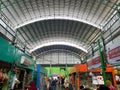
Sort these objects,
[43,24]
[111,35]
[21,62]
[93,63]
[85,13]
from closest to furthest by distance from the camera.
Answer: [93,63], [21,62], [111,35], [85,13], [43,24]

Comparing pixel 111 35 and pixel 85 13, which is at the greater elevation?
pixel 85 13

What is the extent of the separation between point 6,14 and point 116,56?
13.6 metres

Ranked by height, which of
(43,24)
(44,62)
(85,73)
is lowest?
(85,73)

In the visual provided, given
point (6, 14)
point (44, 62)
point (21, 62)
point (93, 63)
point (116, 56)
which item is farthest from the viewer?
point (44, 62)

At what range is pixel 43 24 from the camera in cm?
1981

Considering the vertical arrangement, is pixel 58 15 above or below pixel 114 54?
above

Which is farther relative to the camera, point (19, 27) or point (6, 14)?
point (19, 27)

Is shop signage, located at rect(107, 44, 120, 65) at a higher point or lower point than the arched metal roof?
lower

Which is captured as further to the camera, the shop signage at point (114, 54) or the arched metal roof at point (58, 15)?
the arched metal roof at point (58, 15)

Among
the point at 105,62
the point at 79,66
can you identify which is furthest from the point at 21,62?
the point at 79,66

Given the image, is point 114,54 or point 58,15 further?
point 58,15

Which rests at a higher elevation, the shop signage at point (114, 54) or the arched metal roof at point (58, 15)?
the arched metal roof at point (58, 15)

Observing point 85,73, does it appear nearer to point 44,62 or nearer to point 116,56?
point 116,56

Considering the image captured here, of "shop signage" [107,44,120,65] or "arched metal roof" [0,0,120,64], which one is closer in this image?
"shop signage" [107,44,120,65]
